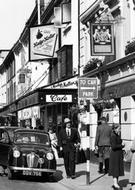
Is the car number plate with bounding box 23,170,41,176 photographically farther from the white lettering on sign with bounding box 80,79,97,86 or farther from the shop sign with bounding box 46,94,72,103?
the shop sign with bounding box 46,94,72,103

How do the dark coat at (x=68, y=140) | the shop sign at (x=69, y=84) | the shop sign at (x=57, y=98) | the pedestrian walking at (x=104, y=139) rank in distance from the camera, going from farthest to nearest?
the shop sign at (x=69, y=84)
the shop sign at (x=57, y=98)
the pedestrian walking at (x=104, y=139)
the dark coat at (x=68, y=140)

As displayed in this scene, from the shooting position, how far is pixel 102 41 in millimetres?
18750

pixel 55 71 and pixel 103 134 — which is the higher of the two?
pixel 55 71

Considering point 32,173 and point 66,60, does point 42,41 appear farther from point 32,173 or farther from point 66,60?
point 32,173

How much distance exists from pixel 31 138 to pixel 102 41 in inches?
171

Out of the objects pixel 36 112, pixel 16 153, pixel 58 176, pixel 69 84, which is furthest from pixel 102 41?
pixel 36 112

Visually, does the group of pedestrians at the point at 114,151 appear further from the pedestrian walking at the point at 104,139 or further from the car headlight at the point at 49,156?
the car headlight at the point at 49,156

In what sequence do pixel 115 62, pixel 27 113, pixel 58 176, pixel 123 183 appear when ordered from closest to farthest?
pixel 123 183 < pixel 58 176 < pixel 115 62 < pixel 27 113

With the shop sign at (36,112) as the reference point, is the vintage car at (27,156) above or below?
below

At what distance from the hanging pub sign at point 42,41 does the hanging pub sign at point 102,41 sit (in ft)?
41.0

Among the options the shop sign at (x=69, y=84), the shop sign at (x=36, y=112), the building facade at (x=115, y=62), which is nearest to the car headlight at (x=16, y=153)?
the building facade at (x=115, y=62)

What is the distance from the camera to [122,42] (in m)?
18.9

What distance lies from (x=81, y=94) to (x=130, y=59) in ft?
7.55

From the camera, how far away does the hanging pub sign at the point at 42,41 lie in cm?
3138
